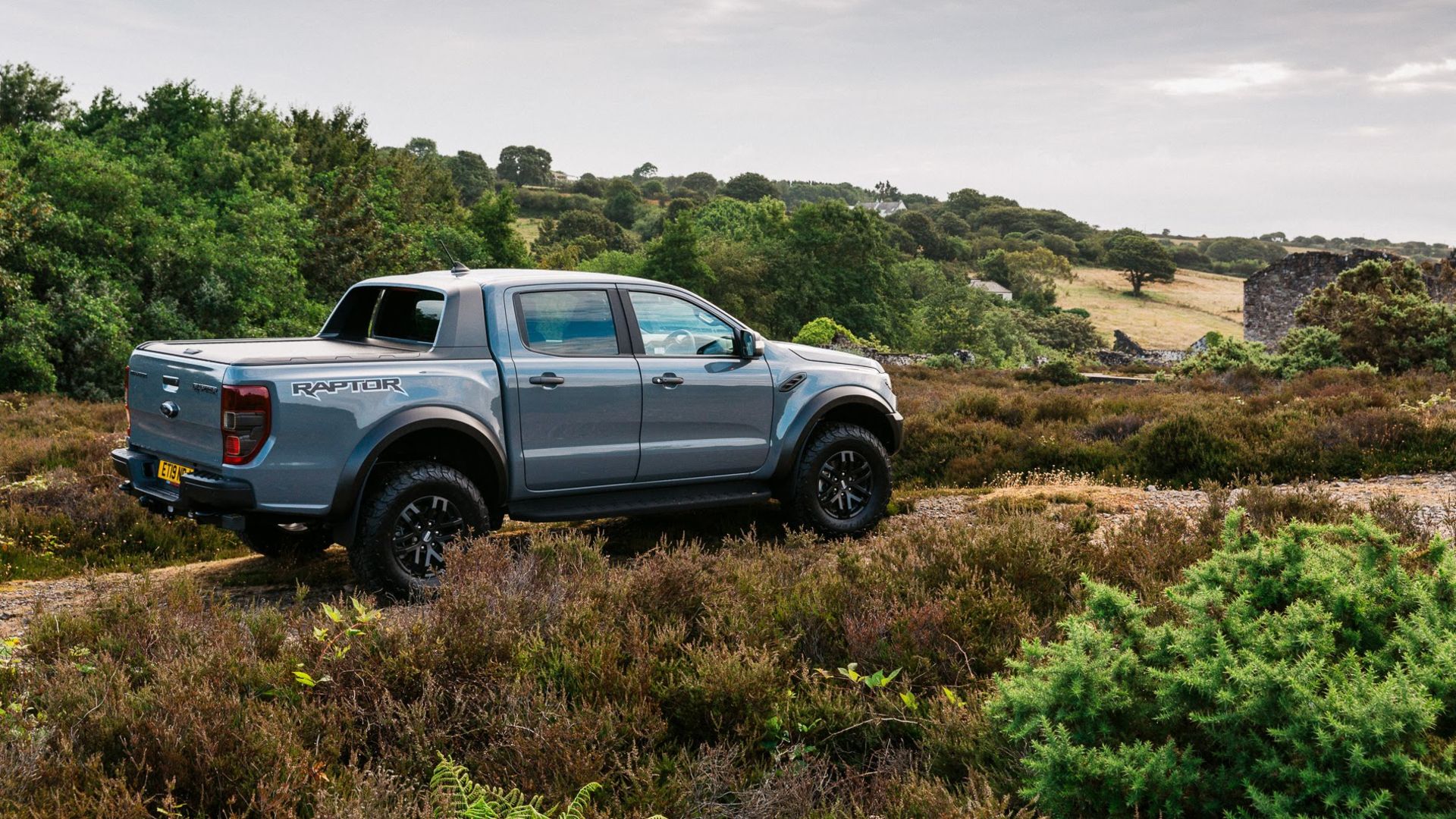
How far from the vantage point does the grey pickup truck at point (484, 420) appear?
20.3ft

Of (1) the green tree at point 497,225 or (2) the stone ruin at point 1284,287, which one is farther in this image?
(1) the green tree at point 497,225

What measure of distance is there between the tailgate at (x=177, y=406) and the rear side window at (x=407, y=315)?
141cm

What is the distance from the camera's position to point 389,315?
770 cm

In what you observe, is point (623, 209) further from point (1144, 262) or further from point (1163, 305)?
point (1163, 305)

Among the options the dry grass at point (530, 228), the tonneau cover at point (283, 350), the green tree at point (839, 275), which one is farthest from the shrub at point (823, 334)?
the dry grass at point (530, 228)

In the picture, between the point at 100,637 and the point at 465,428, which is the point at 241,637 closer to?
the point at 100,637

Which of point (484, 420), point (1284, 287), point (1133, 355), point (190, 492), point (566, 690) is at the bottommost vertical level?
point (1133, 355)

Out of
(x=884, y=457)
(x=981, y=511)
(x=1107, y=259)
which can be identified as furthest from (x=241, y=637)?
(x=1107, y=259)

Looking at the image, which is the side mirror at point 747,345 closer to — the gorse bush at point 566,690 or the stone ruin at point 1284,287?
the gorse bush at point 566,690

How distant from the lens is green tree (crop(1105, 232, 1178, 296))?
109 meters

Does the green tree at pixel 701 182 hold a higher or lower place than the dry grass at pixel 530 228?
higher

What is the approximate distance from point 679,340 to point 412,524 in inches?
94.1

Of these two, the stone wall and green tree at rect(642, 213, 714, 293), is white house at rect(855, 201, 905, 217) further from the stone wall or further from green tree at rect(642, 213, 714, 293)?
the stone wall

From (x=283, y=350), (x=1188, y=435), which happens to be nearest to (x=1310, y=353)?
(x=1188, y=435)
